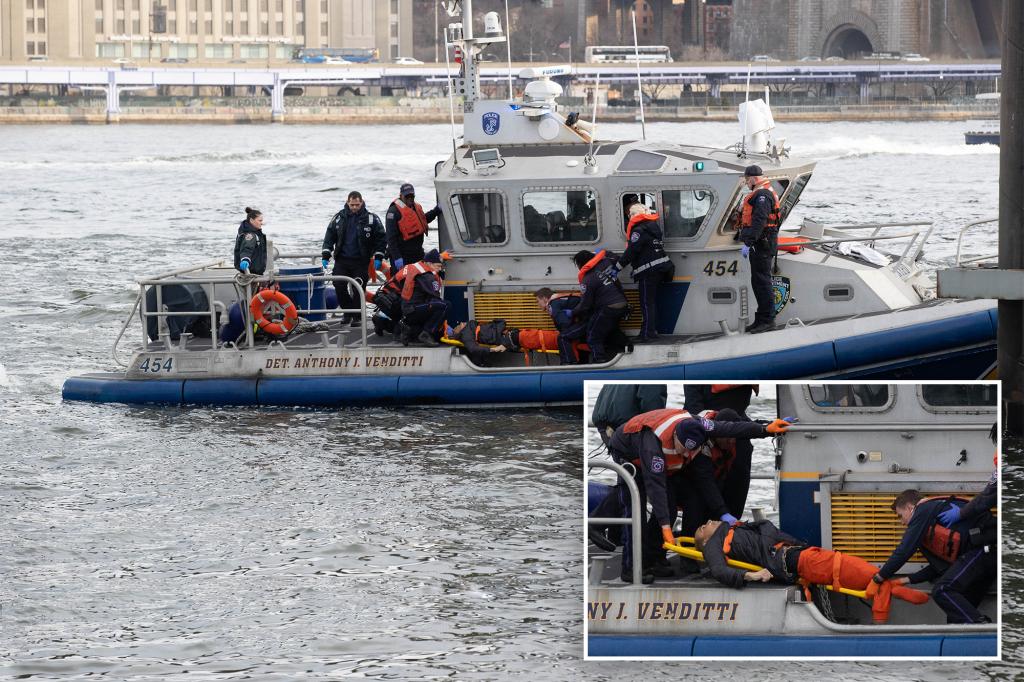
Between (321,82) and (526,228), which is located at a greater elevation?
(321,82)

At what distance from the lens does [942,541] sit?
6012mm

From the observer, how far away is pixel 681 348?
12969mm

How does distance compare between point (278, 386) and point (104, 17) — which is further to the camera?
point (104, 17)

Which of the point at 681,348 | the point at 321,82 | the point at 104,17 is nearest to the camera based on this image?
the point at 681,348

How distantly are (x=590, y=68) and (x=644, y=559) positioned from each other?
106163 millimetres

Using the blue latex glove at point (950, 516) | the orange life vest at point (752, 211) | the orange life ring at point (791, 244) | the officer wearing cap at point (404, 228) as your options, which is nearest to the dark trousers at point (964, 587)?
the blue latex glove at point (950, 516)

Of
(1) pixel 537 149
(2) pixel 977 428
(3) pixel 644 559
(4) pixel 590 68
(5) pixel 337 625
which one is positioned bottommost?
(5) pixel 337 625

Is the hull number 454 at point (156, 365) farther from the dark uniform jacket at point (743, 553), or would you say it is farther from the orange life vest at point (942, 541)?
the orange life vest at point (942, 541)

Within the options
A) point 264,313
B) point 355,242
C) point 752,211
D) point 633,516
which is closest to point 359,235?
point 355,242

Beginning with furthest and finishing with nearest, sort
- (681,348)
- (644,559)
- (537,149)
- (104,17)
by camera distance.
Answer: (104,17) < (537,149) < (681,348) < (644,559)

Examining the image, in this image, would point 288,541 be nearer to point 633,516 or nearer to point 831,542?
point 831,542

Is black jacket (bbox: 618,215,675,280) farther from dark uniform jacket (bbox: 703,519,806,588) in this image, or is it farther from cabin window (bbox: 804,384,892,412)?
dark uniform jacket (bbox: 703,519,806,588)

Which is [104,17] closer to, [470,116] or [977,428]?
[470,116]

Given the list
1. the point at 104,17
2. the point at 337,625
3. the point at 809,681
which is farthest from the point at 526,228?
the point at 104,17
